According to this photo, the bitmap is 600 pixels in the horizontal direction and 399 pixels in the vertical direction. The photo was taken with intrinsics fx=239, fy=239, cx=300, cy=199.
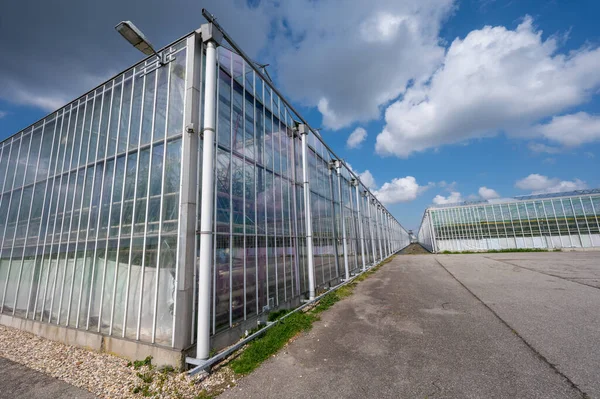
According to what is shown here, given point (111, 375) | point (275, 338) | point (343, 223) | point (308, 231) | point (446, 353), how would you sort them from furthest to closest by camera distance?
point (343, 223)
point (308, 231)
point (275, 338)
point (446, 353)
point (111, 375)

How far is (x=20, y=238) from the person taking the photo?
30.0 feet

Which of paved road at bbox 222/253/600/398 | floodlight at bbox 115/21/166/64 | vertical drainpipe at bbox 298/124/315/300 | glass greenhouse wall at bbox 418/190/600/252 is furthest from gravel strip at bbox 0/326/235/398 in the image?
glass greenhouse wall at bbox 418/190/600/252

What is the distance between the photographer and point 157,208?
5.37 m

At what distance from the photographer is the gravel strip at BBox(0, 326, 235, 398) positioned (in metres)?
3.90

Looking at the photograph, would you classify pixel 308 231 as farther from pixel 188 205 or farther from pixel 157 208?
pixel 157 208

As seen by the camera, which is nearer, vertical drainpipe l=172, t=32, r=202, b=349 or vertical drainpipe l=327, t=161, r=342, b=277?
vertical drainpipe l=172, t=32, r=202, b=349

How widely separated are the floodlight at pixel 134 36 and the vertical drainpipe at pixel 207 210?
131 cm

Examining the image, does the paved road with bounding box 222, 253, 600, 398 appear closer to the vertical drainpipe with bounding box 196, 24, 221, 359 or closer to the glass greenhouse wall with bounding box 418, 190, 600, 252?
the vertical drainpipe with bounding box 196, 24, 221, 359

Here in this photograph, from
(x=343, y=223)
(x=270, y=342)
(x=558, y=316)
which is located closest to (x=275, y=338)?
(x=270, y=342)

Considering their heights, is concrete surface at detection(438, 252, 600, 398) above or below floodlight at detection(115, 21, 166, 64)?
below

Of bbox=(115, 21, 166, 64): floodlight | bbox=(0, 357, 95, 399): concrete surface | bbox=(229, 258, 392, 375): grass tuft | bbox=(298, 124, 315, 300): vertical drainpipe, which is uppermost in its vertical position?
bbox=(115, 21, 166, 64): floodlight

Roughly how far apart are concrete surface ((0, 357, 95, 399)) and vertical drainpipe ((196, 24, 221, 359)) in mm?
1809

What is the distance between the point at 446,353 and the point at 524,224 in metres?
45.5

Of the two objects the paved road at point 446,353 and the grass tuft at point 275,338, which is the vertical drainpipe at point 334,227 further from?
the paved road at point 446,353
